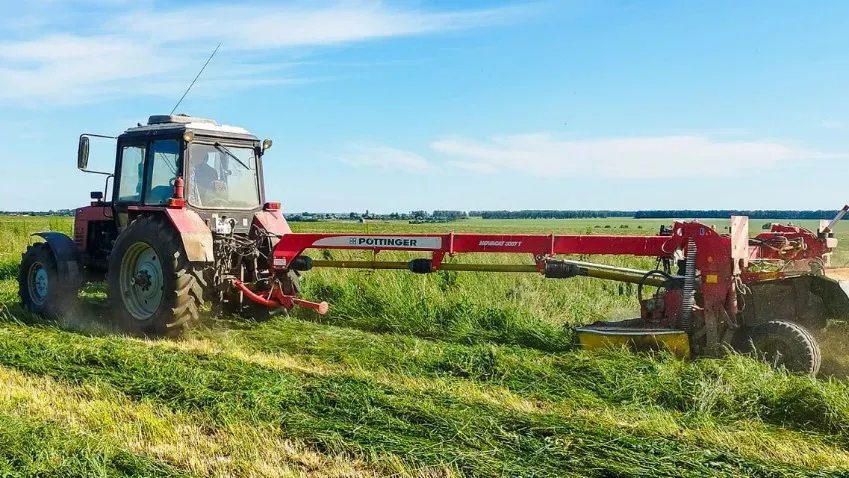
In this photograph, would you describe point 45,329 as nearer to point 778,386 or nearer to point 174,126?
point 174,126

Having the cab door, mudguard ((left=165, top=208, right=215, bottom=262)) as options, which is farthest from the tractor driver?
the cab door

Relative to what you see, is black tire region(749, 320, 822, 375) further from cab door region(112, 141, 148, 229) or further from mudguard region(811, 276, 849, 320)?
cab door region(112, 141, 148, 229)

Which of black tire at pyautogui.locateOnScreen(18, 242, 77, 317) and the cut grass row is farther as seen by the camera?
black tire at pyautogui.locateOnScreen(18, 242, 77, 317)

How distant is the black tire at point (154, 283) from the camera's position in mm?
8305

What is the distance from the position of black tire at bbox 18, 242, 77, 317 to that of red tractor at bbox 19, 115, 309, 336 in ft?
0.05

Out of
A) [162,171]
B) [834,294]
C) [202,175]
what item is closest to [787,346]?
[834,294]

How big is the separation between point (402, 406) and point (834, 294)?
13.5ft

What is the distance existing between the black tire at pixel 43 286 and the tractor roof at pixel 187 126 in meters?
1.96

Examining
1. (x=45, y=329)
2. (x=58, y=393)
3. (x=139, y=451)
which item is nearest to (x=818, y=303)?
(x=139, y=451)

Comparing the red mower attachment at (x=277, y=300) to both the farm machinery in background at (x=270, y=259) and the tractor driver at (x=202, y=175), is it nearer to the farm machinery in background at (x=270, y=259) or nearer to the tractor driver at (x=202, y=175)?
the farm machinery in background at (x=270, y=259)

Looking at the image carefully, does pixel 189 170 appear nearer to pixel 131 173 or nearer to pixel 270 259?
pixel 131 173

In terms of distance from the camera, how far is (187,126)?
9.02m

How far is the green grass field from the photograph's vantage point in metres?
4.38

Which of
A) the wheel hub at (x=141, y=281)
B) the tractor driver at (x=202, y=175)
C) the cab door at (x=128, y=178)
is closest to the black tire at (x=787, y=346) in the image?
the tractor driver at (x=202, y=175)
